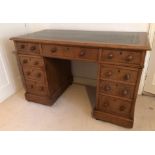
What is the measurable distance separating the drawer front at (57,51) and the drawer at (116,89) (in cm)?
42

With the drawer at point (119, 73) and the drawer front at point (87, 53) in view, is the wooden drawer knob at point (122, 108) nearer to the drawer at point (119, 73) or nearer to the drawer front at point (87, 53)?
the drawer at point (119, 73)

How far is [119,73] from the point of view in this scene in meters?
1.31

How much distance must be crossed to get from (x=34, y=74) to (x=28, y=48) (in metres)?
0.32

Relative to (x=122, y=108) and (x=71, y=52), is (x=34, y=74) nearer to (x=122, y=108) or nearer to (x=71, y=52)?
(x=71, y=52)

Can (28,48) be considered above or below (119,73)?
above

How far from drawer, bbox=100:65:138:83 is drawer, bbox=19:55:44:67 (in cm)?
69

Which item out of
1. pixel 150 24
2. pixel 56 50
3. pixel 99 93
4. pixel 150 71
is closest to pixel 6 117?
pixel 56 50

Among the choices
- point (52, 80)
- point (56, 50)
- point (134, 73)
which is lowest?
point (52, 80)

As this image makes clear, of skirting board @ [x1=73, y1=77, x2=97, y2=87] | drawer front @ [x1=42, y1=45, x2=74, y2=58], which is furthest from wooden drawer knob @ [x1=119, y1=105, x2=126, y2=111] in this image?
skirting board @ [x1=73, y1=77, x2=97, y2=87]

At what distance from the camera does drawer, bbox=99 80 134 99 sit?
1346 mm

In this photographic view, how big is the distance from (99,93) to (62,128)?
0.52 meters

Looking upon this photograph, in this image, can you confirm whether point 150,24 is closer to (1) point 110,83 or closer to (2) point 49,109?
(1) point 110,83

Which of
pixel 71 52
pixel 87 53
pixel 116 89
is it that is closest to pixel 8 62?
pixel 71 52

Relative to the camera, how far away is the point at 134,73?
1.26m
